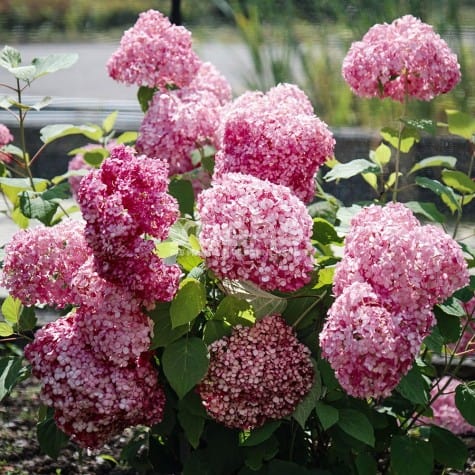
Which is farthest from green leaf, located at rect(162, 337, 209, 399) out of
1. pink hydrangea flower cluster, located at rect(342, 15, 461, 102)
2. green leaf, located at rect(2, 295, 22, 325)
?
pink hydrangea flower cluster, located at rect(342, 15, 461, 102)

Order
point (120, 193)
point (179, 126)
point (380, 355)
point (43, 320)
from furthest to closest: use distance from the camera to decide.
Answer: point (43, 320)
point (179, 126)
point (120, 193)
point (380, 355)

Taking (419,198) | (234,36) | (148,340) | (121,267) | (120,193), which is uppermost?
(120,193)

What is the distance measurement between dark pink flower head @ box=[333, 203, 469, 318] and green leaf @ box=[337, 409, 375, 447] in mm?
251

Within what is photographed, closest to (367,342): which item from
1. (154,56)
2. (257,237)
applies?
(257,237)

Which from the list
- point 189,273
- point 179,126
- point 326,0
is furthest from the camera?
point 326,0

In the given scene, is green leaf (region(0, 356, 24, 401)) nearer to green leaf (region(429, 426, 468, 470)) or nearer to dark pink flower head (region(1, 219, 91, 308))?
dark pink flower head (region(1, 219, 91, 308))

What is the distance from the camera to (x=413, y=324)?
1.63 m

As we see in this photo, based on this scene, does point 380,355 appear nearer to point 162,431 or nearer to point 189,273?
point 189,273

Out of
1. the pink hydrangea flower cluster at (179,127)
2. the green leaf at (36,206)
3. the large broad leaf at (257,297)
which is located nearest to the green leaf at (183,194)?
the pink hydrangea flower cluster at (179,127)

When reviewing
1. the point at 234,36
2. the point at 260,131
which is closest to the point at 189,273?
the point at 260,131

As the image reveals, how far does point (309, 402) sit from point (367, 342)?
0.29 metres

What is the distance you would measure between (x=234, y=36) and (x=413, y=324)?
822 cm

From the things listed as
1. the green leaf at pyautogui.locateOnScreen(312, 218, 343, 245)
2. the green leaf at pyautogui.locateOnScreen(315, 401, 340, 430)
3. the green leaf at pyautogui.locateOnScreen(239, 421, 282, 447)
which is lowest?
the green leaf at pyautogui.locateOnScreen(239, 421, 282, 447)

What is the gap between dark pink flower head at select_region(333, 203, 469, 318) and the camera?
5.37 ft
